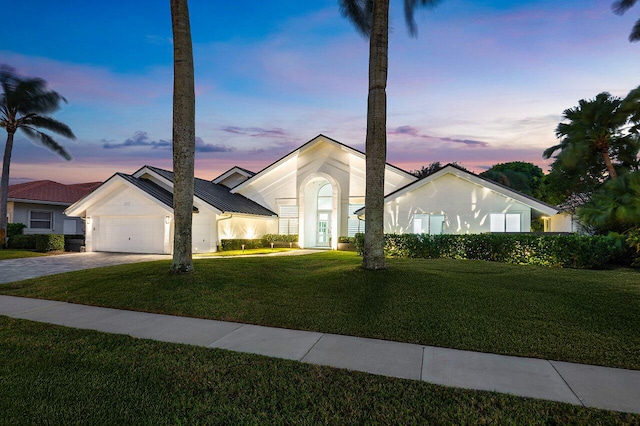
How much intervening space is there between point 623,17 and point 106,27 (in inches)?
889

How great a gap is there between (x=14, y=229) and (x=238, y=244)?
17.1 m

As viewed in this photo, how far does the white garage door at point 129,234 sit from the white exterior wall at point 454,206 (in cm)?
1312

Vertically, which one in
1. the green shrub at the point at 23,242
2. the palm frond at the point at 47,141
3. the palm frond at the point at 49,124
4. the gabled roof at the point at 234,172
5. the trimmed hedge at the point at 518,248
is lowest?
the green shrub at the point at 23,242

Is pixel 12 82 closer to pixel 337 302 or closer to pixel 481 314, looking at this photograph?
pixel 337 302

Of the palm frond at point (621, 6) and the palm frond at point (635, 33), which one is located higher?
the palm frond at point (621, 6)

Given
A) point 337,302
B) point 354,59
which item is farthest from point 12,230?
point 337,302

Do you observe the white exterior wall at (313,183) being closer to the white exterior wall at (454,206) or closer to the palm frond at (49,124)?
the white exterior wall at (454,206)

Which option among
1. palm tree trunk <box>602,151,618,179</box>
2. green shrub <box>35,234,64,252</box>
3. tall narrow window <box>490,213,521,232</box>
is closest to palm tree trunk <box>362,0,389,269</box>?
tall narrow window <box>490,213,521,232</box>

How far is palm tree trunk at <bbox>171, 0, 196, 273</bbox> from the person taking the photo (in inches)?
367

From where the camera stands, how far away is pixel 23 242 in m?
23.0

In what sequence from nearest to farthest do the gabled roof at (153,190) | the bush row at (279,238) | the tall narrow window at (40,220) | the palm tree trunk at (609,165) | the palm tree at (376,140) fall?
the palm tree at (376,140) < the gabled roof at (153,190) < the palm tree trunk at (609,165) < the bush row at (279,238) < the tall narrow window at (40,220)

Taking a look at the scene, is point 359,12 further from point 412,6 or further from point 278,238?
point 278,238

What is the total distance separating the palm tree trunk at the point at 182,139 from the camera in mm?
Result: 9312

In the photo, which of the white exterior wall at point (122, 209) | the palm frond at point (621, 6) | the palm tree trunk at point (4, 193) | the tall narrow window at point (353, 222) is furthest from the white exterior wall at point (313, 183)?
the palm tree trunk at point (4, 193)
